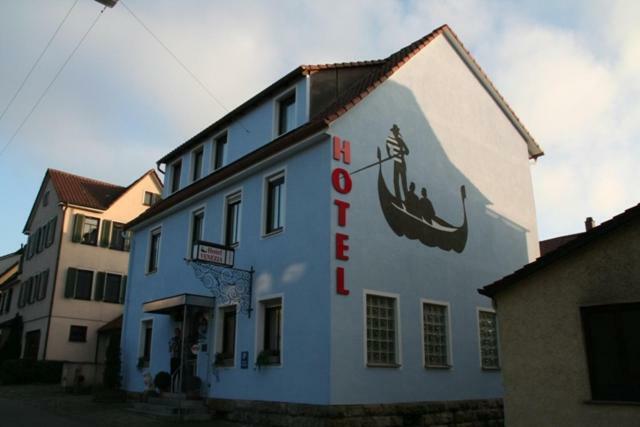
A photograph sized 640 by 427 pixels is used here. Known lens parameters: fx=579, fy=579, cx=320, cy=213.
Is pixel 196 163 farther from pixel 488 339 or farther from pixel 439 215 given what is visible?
pixel 488 339

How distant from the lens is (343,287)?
12523mm

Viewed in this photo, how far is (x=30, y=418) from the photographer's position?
14.3 meters

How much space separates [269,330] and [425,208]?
17.1 feet

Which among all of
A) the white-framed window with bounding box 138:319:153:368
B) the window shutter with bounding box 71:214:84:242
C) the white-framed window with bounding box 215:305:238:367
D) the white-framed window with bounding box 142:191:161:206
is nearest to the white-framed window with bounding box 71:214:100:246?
the window shutter with bounding box 71:214:84:242

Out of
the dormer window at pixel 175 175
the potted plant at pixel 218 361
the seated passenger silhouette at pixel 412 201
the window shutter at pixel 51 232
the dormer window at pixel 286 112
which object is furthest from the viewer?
the window shutter at pixel 51 232

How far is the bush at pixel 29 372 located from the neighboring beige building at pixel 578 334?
25.4 m

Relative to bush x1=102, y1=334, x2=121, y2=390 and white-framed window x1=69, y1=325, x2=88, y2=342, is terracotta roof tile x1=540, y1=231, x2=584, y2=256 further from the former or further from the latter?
white-framed window x1=69, y1=325, x2=88, y2=342

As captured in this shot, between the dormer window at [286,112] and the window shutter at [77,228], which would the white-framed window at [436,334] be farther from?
the window shutter at [77,228]

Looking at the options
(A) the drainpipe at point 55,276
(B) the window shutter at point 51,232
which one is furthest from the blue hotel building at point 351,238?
(B) the window shutter at point 51,232

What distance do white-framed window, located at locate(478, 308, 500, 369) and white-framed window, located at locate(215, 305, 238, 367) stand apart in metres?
6.72

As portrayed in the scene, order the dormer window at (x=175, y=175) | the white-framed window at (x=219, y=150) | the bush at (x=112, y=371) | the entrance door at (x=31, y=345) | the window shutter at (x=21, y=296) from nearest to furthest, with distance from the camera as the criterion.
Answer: the white-framed window at (x=219, y=150), the bush at (x=112, y=371), the dormer window at (x=175, y=175), the entrance door at (x=31, y=345), the window shutter at (x=21, y=296)

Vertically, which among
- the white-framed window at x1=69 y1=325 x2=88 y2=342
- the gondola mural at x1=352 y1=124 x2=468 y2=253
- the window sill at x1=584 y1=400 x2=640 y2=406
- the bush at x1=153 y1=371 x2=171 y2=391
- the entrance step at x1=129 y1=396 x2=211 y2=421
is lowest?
the entrance step at x1=129 y1=396 x2=211 y2=421

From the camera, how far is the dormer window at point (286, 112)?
16.6 metres

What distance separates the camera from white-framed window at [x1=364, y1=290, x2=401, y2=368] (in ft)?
43.0
